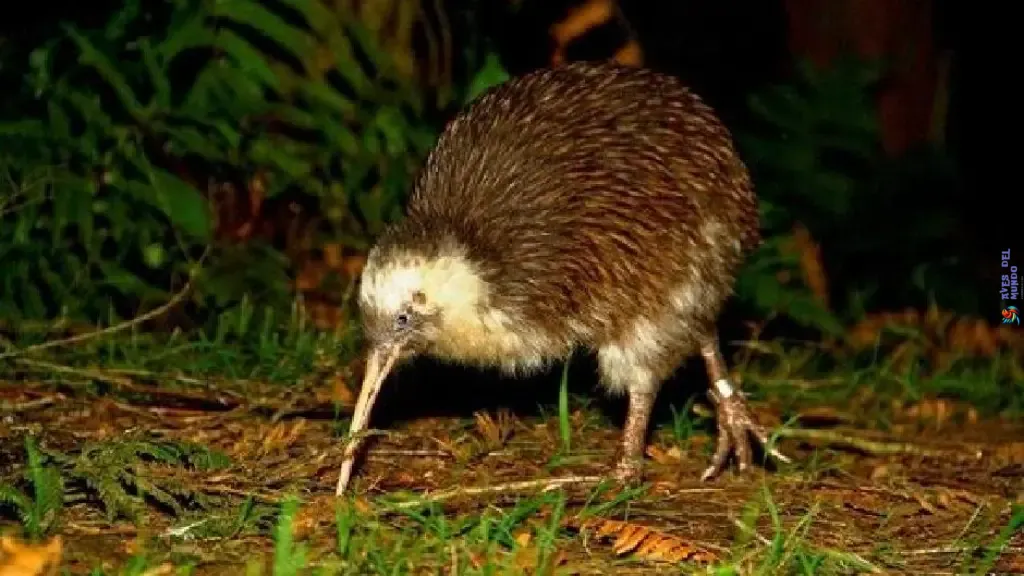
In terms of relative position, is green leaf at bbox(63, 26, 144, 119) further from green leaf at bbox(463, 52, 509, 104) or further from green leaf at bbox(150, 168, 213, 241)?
green leaf at bbox(463, 52, 509, 104)

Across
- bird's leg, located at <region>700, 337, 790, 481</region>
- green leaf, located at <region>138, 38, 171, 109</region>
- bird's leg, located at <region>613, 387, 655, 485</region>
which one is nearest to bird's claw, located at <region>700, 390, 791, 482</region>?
bird's leg, located at <region>700, 337, 790, 481</region>

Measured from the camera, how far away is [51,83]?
604 cm

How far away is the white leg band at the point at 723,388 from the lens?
4930 millimetres

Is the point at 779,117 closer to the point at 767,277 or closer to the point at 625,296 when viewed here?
the point at 767,277

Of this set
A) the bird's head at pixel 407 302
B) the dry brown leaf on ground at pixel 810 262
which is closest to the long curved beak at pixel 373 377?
the bird's head at pixel 407 302

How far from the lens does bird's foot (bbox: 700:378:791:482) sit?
4852 millimetres

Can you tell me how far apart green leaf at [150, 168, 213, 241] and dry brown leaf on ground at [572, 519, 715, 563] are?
8.16 ft

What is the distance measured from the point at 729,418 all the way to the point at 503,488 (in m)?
1.02

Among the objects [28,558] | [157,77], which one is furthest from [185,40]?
[28,558]

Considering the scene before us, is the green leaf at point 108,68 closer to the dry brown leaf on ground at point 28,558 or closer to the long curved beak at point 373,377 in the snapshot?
the long curved beak at point 373,377

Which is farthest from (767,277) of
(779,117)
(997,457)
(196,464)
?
(196,464)

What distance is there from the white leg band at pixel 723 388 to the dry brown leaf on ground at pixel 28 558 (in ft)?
6.77

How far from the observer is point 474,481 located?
14.7 feet

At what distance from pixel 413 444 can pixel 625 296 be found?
0.73 meters
